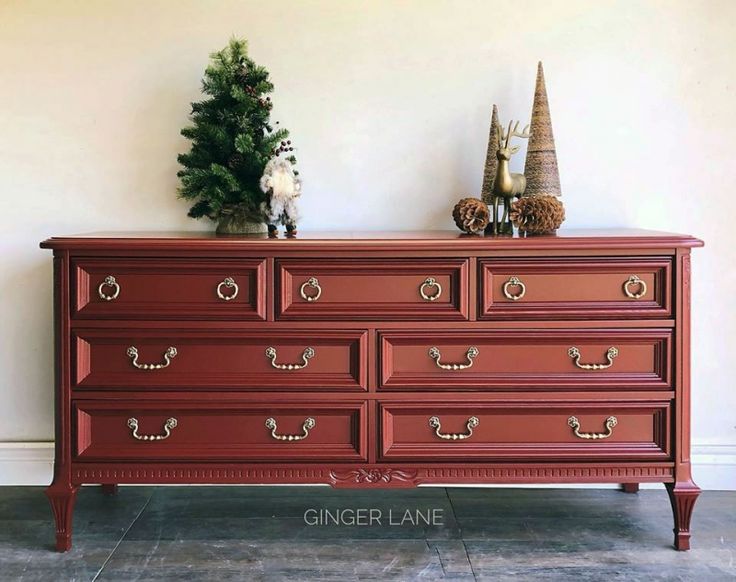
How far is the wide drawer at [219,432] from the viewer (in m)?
2.23

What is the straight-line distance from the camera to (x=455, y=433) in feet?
7.34

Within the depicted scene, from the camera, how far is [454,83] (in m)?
2.71

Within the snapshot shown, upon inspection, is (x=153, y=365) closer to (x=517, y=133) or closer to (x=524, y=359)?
(x=524, y=359)

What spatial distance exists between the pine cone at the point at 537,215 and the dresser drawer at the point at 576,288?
0.50ft

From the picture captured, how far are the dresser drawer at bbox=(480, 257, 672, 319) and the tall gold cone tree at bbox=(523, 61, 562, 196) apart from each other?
0.42 m

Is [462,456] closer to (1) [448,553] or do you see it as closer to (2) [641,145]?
(1) [448,553]

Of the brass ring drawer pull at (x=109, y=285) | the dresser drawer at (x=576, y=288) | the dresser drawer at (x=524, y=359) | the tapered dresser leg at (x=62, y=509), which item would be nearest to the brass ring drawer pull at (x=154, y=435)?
the tapered dresser leg at (x=62, y=509)

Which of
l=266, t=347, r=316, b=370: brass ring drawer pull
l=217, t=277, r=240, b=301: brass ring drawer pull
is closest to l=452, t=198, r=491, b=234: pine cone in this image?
l=266, t=347, r=316, b=370: brass ring drawer pull

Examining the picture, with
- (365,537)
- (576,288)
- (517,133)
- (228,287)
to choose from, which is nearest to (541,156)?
(517,133)

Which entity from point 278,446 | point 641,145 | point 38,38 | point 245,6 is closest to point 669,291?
point 641,145

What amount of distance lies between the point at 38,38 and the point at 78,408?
4.51 ft

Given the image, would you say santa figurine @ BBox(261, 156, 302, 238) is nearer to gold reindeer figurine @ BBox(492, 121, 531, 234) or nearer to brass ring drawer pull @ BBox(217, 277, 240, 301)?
brass ring drawer pull @ BBox(217, 277, 240, 301)

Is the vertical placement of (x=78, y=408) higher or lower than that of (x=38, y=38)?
lower

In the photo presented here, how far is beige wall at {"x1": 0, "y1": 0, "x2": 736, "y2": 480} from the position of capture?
8.85 ft
